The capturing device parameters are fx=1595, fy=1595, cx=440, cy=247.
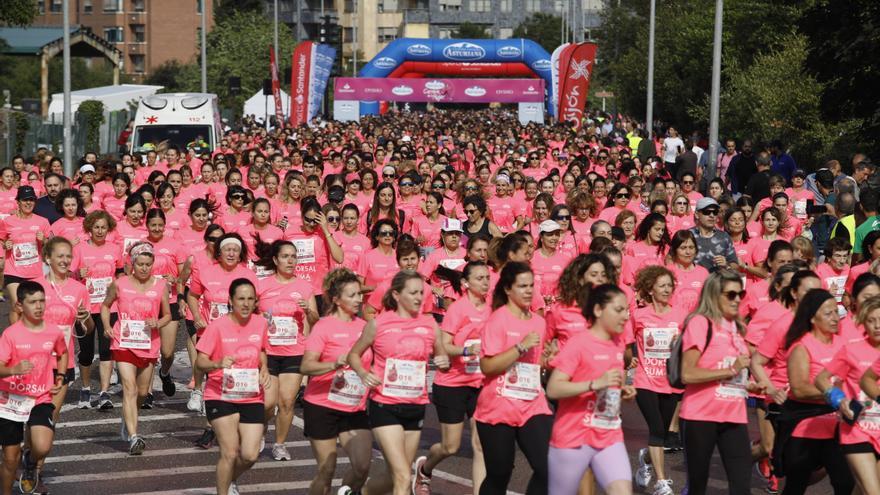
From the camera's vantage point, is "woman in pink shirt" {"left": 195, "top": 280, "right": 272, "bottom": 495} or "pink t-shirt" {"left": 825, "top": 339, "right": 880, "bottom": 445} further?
"woman in pink shirt" {"left": 195, "top": 280, "right": 272, "bottom": 495}

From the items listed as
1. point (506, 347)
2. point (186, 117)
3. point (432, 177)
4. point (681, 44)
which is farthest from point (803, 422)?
point (681, 44)

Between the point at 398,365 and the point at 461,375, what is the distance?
934mm

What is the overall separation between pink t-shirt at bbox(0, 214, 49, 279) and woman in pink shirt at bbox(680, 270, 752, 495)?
8.93m

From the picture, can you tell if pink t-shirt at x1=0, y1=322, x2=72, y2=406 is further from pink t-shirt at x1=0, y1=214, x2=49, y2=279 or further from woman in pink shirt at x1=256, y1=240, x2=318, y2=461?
pink t-shirt at x1=0, y1=214, x2=49, y2=279

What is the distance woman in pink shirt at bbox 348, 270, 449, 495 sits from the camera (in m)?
9.26

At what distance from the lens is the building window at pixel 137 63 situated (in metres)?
117

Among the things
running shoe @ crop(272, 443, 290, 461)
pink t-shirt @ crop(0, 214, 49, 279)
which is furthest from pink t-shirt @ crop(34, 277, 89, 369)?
pink t-shirt @ crop(0, 214, 49, 279)

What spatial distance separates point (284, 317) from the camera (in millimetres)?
11812

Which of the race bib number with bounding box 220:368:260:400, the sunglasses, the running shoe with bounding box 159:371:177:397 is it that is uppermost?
the sunglasses

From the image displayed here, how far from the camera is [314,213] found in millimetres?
14391

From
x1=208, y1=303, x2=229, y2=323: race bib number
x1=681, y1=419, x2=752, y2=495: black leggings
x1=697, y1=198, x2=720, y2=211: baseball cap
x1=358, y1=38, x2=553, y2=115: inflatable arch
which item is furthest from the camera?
x1=358, y1=38, x2=553, y2=115: inflatable arch

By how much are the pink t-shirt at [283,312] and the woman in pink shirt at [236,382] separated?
4.69 feet

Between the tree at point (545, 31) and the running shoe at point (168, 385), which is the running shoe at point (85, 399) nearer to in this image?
the running shoe at point (168, 385)

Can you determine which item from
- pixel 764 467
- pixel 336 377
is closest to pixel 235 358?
pixel 336 377
